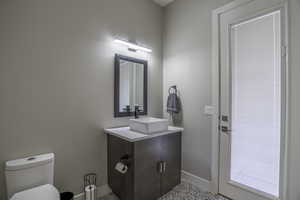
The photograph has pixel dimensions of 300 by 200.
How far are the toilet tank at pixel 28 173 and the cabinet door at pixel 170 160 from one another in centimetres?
124

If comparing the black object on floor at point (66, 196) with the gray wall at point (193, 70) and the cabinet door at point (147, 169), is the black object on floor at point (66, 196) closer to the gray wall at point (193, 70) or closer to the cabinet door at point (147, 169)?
the cabinet door at point (147, 169)

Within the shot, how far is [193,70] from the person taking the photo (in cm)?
227

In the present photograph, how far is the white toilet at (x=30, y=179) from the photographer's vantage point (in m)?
1.28

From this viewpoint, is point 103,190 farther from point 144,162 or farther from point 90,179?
point 144,162

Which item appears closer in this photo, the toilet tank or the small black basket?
the toilet tank

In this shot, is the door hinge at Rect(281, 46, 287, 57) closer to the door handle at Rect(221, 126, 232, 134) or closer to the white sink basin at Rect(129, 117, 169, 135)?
the door handle at Rect(221, 126, 232, 134)

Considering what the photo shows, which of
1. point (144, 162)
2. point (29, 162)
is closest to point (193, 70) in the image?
point (144, 162)

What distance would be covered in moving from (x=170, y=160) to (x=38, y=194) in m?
1.44

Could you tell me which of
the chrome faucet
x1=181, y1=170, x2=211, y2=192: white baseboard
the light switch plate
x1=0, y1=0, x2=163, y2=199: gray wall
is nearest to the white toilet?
x1=0, y1=0, x2=163, y2=199: gray wall

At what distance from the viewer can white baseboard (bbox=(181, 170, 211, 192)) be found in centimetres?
211

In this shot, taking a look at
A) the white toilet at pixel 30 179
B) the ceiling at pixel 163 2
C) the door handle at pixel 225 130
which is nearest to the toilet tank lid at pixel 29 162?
the white toilet at pixel 30 179

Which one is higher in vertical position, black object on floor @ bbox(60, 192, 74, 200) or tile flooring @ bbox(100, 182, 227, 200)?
black object on floor @ bbox(60, 192, 74, 200)

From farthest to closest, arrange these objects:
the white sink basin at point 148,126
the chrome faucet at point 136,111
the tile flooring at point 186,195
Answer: the chrome faucet at point 136,111
the tile flooring at point 186,195
the white sink basin at point 148,126

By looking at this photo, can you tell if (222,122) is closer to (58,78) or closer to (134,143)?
(134,143)
